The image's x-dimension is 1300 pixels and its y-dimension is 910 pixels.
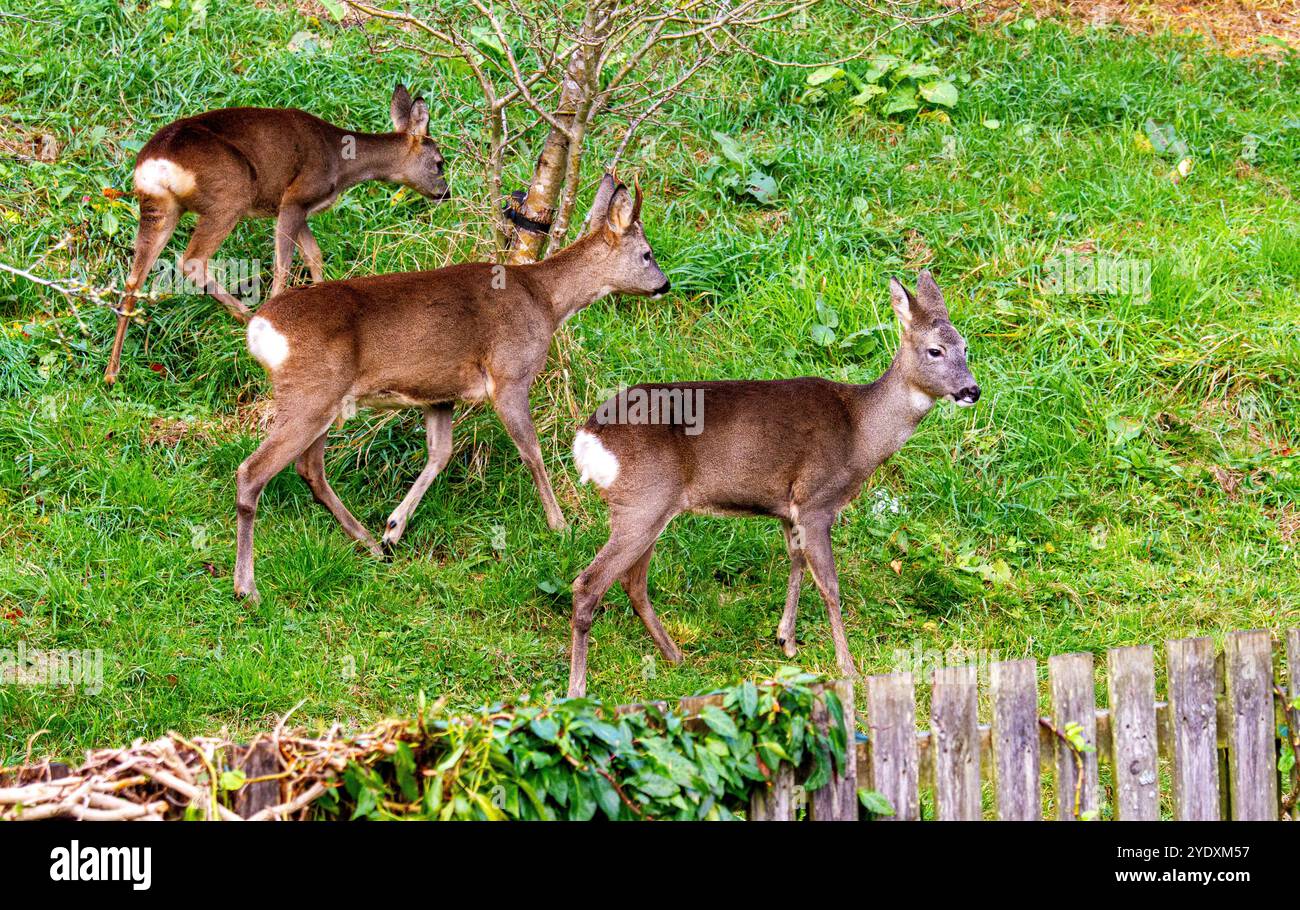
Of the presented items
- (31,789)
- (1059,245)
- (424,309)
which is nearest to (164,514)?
(424,309)

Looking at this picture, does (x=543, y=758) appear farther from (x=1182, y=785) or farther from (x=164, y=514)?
(x=164, y=514)

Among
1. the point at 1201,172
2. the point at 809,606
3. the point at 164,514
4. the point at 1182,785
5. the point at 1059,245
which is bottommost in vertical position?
the point at 1182,785

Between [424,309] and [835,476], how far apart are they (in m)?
2.05

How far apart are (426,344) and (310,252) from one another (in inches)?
62.0

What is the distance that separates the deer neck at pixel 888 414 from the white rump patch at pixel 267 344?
258cm

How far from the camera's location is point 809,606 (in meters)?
7.34

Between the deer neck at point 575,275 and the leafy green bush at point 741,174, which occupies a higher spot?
the leafy green bush at point 741,174

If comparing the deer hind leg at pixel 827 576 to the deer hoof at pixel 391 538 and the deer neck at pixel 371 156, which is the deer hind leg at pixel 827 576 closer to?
the deer hoof at pixel 391 538

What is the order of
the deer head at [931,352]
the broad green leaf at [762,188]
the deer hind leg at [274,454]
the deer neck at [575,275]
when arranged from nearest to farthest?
the deer hind leg at [274,454]
the deer head at [931,352]
the deer neck at [575,275]
the broad green leaf at [762,188]

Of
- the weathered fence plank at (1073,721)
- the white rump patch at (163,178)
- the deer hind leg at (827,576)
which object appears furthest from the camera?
the white rump patch at (163,178)

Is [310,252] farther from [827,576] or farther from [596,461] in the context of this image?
[827,576]

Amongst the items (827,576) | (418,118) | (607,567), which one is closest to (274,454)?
(607,567)

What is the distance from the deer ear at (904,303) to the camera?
7098 millimetres

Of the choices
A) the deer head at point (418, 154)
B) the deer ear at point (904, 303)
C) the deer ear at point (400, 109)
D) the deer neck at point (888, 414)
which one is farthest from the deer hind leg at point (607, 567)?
the deer ear at point (400, 109)
